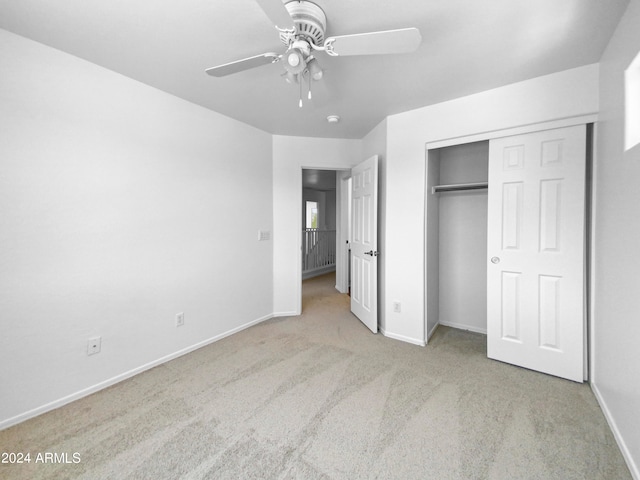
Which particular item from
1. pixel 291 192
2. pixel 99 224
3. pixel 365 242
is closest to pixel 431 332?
pixel 365 242

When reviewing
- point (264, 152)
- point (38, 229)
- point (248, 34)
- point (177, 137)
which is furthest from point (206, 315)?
point (248, 34)

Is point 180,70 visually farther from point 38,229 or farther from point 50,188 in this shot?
point 38,229

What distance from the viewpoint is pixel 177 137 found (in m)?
2.65

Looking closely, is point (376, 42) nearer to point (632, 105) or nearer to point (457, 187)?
point (632, 105)

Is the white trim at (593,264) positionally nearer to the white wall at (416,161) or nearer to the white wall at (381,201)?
the white wall at (416,161)

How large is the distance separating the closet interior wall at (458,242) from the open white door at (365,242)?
59cm

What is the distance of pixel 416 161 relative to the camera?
2.89m

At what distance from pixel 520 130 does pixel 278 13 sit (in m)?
2.20

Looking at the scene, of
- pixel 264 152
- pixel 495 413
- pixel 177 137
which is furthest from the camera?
pixel 264 152

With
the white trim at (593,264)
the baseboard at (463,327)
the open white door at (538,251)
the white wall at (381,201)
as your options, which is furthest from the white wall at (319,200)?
the white trim at (593,264)

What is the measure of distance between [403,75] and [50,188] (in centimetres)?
269

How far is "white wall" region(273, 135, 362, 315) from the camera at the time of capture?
3738 millimetres

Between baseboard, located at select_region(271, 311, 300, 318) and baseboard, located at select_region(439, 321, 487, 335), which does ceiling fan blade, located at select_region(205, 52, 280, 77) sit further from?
baseboard, located at select_region(439, 321, 487, 335)

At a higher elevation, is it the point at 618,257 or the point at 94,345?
the point at 618,257
